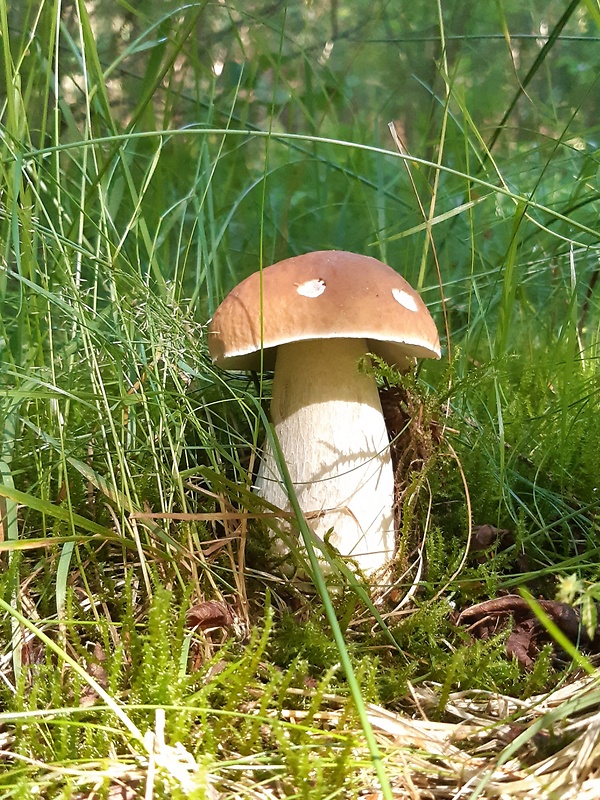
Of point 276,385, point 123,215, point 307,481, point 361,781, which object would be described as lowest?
point 361,781

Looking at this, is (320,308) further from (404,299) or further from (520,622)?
(520,622)

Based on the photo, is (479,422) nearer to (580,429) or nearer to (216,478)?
(580,429)

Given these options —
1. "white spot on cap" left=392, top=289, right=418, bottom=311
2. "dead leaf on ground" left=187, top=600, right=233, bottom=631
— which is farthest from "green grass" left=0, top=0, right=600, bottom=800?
"white spot on cap" left=392, top=289, right=418, bottom=311

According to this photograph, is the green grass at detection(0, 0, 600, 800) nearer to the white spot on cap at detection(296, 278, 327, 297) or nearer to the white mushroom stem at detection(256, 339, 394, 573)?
the white mushroom stem at detection(256, 339, 394, 573)

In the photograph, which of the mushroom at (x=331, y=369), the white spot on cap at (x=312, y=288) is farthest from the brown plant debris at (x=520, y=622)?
the white spot on cap at (x=312, y=288)

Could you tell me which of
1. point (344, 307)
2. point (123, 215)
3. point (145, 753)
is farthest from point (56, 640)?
point (123, 215)

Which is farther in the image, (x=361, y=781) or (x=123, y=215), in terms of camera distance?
(x=123, y=215)
